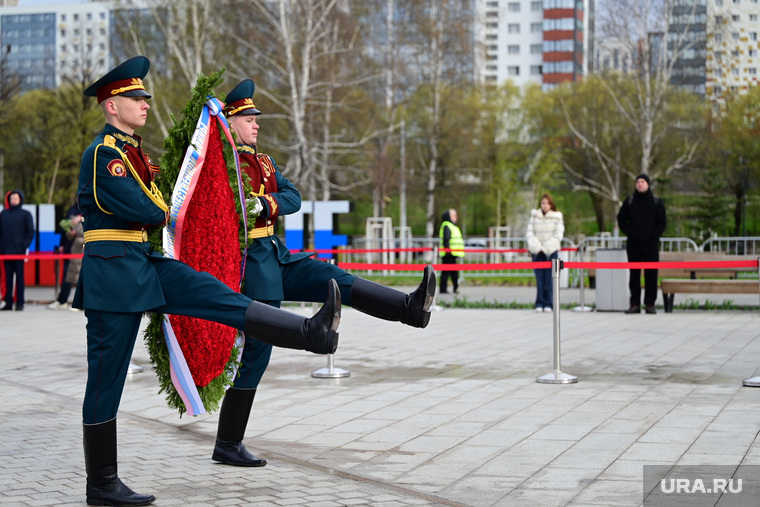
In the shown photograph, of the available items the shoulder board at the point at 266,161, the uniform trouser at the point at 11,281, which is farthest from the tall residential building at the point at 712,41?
the shoulder board at the point at 266,161

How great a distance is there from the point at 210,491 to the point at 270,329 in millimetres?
1047

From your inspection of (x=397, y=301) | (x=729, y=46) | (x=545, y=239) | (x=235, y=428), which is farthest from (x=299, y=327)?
(x=729, y=46)

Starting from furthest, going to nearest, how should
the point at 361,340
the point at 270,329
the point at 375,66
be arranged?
the point at 375,66 → the point at 361,340 → the point at 270,329

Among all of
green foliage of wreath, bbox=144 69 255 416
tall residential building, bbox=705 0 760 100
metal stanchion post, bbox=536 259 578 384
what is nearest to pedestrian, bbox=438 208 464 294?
metal stanchion post, bbox=536 259 578 384

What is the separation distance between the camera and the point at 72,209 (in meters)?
18.8

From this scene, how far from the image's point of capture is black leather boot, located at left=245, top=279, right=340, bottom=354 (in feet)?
15.8

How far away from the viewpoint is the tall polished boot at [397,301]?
18.1 ft

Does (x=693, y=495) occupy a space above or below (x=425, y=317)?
below

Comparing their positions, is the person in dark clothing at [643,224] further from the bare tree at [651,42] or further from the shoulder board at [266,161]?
the bare tree at [651,42]

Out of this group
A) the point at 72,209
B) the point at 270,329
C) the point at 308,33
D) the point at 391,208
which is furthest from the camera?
the point at 391,208

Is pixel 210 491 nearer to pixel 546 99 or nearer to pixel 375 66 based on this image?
pixel 375 66

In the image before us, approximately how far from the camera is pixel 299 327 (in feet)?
16.0

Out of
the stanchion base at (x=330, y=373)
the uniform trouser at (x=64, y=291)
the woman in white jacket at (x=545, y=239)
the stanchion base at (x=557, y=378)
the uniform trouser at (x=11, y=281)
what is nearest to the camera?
the stanchion base at (x=557, y=378)

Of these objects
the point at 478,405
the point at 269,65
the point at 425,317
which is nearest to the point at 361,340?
the point at 478,405
